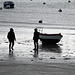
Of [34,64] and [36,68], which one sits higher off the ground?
[36,68]

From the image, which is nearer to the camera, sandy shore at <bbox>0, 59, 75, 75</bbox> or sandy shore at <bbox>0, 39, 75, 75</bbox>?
sandy shore at <bbox>0, 59, 75, 75</bbox>

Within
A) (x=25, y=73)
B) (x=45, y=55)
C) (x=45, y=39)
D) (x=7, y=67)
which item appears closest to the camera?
(x=25, y=73)

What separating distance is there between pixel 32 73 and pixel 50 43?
16664 millimetres

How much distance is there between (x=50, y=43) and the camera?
108 feet

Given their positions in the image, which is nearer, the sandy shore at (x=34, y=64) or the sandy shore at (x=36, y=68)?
the sandy shore at (x=36, y=68)

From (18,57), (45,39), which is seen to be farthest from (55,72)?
(45,39)

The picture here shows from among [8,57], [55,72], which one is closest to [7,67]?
[55,72]

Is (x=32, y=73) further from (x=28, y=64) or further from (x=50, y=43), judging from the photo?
(x=50, y=43)

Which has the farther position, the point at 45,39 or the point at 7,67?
the point at 45,39

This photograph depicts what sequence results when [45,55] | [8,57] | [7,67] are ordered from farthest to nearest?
[45,55], [8,57], [7,67]

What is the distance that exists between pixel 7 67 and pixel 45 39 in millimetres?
14700

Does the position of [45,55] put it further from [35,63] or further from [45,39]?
[45,39]

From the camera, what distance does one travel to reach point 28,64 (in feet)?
63.5

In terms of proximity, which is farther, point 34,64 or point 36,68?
point 34,64
